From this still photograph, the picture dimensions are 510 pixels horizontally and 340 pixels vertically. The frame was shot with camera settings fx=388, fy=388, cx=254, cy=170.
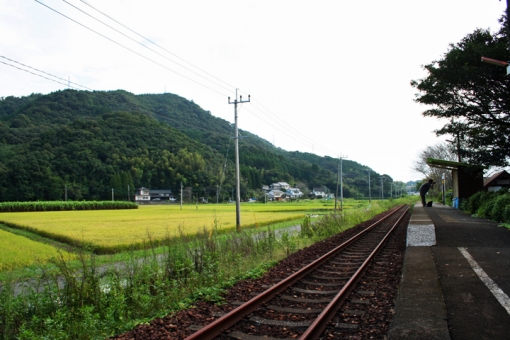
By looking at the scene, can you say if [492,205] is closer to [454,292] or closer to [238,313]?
[454,292]

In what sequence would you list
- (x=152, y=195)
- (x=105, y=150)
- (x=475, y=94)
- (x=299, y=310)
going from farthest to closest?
1. (x=152, y=195)
2. (x=105, y=150)
3. (x=475, y=94)
4. (x=299, y=310)

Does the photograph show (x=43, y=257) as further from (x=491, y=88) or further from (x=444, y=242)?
(x=491, y=88)

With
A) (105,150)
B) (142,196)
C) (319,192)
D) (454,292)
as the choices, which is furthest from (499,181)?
(319,192)

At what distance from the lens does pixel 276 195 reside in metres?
104

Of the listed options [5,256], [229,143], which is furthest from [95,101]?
[5,256]

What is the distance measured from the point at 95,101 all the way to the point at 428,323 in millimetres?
58595

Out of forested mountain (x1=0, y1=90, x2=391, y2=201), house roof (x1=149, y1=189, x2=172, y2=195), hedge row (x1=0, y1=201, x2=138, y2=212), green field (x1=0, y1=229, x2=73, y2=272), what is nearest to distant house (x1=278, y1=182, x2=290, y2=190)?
forested mountain (x1=0, y1=90, x2=391, y2=201)

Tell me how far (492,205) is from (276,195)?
84697 millimetres

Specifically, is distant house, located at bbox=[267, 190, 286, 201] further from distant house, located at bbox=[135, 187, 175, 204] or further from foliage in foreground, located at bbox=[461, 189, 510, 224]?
foliage in foreground, located at bbox=[461, 189, 510, 224]

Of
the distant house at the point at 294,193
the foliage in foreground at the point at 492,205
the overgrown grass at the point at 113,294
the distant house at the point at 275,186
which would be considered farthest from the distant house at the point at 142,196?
the overgrown grass at the point at 113,294

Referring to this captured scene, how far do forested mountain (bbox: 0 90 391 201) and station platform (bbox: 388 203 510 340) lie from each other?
23.5 meters

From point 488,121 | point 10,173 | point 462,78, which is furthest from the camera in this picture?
point 10,173

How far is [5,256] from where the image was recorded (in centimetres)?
1346

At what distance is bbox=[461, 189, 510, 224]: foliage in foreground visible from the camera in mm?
17180
